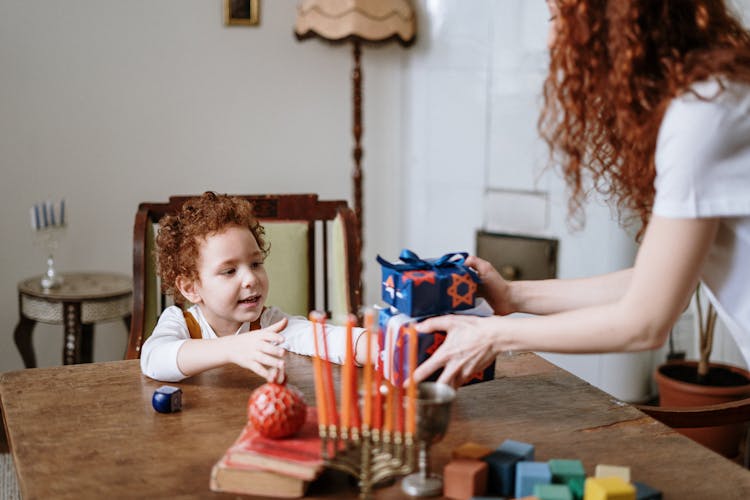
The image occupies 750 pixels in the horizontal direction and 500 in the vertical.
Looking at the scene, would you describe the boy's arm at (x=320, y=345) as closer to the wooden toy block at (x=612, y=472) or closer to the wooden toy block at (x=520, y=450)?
the wooden toy block at (x=520, y=450)

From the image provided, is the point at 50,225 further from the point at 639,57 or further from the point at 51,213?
the point at 639,57

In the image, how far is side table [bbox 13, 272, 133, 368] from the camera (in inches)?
130

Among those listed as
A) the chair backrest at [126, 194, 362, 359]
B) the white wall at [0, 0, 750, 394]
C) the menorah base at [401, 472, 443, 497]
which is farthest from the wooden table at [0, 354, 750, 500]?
the white wall at [0, 0, 750, 394]

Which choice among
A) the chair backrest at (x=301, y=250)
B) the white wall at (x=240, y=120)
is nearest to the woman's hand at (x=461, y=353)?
the chair backrest at (x=301, y=250)

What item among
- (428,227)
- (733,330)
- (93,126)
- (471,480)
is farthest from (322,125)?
(471,480)

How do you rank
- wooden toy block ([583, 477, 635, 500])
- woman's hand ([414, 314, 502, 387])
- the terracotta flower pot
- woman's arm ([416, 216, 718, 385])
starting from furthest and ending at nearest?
the terracotta flower pot
woman's hand ([414, 314, 502, 387])
woman's arm ([416, 216, 718, 385])
wooden toy block ([583, 477, 635, 500])

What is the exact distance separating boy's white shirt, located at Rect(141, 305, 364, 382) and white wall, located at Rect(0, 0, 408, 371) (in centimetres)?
213

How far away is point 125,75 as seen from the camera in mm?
3963

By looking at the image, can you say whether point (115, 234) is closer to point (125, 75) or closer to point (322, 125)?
point (125, 75)

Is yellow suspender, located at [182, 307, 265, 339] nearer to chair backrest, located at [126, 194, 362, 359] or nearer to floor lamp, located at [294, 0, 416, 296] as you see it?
chair backrest, located at [126, 194, 362, 359]

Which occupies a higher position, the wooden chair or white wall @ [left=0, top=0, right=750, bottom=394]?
white wall @ [left=0, top=0, right=750, bottom=394]

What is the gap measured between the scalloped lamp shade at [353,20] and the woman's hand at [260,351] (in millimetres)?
2497

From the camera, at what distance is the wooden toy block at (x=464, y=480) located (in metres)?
1.22

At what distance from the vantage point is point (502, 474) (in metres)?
1.24
